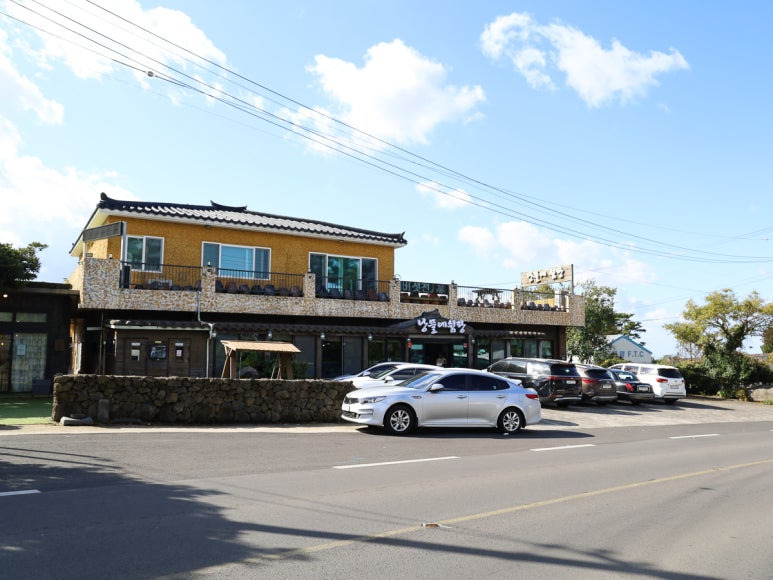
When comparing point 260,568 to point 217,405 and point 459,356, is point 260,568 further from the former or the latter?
point 459,356

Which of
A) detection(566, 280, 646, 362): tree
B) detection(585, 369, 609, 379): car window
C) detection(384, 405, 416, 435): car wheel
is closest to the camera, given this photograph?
detection(384, 405, 416, 435): car wheel

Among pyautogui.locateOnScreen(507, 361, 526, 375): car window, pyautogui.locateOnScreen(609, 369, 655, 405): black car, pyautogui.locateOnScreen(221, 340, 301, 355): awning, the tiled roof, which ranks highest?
the tiled roof

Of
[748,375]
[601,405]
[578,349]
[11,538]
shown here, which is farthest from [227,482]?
[578,349]

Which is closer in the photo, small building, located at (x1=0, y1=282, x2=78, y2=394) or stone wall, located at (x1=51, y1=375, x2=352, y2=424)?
stone wall, located at (x1=51, y1=375, x2=352, y2=424)

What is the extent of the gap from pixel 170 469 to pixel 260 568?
15.4ft

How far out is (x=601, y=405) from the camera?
85.9ft

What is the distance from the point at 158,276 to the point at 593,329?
34082mm

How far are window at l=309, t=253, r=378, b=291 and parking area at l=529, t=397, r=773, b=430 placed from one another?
936 cm

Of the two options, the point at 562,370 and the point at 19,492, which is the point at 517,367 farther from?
the point at 19,492

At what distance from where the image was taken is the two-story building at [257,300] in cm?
2136

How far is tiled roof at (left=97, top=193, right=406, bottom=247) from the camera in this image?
23219 millimetres

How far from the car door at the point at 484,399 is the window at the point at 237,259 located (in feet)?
37.6

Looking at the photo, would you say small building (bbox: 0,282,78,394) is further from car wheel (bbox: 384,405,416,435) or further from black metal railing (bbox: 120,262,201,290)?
car wheel (bbox: 384,405,416,435)

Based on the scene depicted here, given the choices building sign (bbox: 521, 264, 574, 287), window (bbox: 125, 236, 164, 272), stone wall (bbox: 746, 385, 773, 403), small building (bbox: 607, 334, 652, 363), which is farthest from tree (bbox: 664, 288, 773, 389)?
window (bbox: 125, 236, 164, 272)
